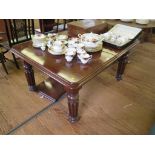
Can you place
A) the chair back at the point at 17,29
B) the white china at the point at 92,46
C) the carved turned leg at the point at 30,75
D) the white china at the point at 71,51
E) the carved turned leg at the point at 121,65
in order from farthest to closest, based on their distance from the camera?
the chair back at the point at 17,29
the carved turned leg at the point at 121,65
the carved turned leg at the point at 30,75
the white china at the point at 92,46
the white china at the point at 71,51

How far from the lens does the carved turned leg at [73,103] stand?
4.23 feet

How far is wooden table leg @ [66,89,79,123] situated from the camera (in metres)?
1.28

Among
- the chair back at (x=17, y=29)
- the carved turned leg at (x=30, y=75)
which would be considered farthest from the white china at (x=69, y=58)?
the chair back at (x=17, y=29)

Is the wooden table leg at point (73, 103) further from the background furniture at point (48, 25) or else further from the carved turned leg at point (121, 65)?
the background furniture at point (48, 25)

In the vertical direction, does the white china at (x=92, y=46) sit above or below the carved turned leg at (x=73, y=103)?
above

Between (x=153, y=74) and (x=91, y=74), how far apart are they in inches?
58.7

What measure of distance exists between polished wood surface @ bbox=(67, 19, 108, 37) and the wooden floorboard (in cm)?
68

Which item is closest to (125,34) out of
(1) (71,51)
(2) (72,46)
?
(2) (72,46)

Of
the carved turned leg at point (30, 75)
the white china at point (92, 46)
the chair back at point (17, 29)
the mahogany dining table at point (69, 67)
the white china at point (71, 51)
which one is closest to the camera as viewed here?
the mahogany dining table at point (69, 67)

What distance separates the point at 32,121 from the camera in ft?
5.09

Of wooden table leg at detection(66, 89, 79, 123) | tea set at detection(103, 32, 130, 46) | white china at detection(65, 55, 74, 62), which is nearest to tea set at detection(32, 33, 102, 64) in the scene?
white china at detection(65, 55, 74, 62)

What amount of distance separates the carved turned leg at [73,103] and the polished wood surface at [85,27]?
1.05 metres

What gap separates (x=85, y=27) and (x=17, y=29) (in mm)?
950

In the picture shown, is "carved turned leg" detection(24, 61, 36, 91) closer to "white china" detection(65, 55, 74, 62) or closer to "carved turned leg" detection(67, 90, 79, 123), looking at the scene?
"white china" detection(65, 55, 74, 62)
